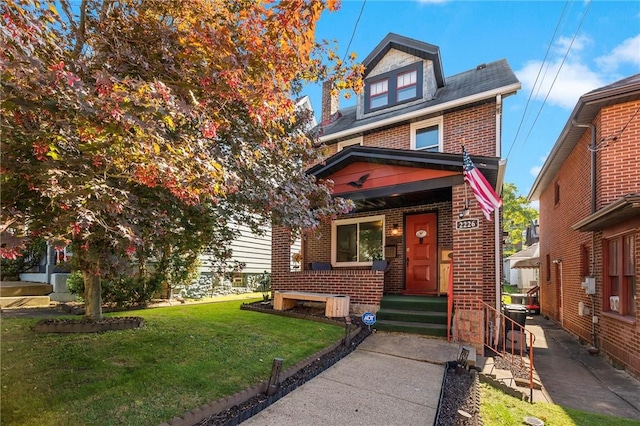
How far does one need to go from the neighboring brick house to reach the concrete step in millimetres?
13503

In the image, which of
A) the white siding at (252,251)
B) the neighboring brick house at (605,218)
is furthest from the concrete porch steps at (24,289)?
the neighboring brick house at (605,218)

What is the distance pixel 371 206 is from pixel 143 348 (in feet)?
22.3

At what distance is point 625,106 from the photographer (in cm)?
805

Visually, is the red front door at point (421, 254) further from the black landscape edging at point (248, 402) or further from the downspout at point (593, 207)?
the black landscape edging at point (248, 402)

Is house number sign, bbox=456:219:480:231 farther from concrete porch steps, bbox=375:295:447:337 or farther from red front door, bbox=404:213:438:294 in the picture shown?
red front door, bbox=404:213:438:294

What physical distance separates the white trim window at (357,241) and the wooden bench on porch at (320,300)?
2177 millimetres

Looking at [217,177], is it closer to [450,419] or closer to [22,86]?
[22,86]

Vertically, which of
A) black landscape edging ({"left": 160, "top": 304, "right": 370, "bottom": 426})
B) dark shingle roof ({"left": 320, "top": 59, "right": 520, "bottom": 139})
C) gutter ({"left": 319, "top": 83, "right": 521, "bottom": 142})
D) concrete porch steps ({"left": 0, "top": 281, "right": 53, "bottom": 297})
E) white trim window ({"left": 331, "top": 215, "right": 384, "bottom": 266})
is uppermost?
dark shingle roof ({"left": 320, "top": 59, "right": 520, "bottom": 139})

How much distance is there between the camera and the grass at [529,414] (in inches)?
161

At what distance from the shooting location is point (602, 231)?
26.9ft

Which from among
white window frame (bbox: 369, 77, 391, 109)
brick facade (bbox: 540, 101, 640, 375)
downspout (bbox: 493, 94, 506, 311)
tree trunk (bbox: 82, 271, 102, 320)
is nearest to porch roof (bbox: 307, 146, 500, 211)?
downspout (bbox: 493, 94, 506, 311)

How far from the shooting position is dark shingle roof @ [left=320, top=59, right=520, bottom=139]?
939 cm

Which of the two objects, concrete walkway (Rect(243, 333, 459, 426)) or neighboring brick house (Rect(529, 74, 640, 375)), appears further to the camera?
neighboring brick house (Rect(529, 74, 640, 375))

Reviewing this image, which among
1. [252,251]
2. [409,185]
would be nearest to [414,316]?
[409,185]
